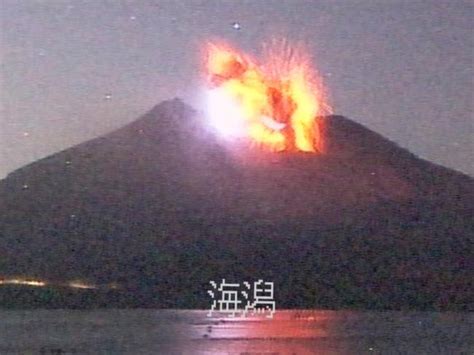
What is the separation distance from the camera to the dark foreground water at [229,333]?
9125 mm

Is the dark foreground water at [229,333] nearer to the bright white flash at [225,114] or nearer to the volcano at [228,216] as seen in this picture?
the volcano at [228,216]

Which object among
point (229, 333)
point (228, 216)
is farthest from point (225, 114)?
point (229, 333)

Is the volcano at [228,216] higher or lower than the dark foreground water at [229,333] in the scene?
higher

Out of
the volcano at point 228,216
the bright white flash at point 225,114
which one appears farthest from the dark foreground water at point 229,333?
the bright white flash at point 225,114

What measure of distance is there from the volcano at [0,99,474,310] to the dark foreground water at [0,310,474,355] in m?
0.21

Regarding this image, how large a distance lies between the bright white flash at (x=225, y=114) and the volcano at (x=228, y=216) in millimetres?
102

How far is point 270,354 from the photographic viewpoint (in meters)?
8.78

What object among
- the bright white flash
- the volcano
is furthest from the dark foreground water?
the bright white flash

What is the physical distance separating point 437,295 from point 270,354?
2951 millimetres

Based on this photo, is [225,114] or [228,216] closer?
[225,114]

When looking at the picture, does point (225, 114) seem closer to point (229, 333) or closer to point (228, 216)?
point (228, 216)

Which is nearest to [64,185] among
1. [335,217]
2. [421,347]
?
[335,217]

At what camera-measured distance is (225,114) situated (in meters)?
9.70

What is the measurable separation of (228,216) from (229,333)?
1.14m
